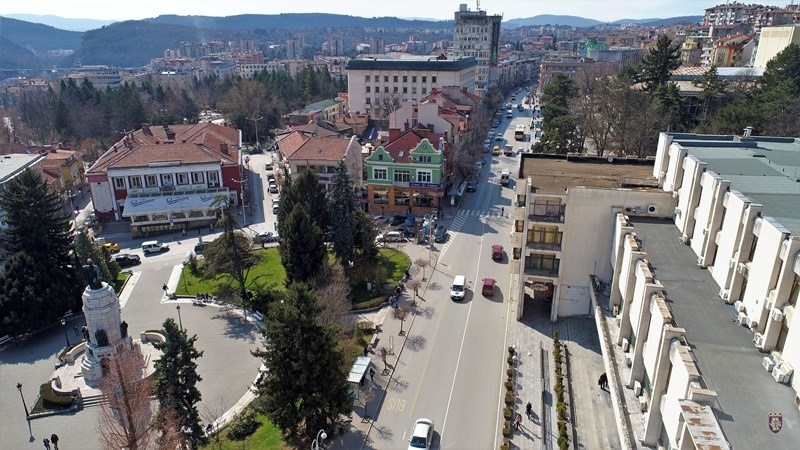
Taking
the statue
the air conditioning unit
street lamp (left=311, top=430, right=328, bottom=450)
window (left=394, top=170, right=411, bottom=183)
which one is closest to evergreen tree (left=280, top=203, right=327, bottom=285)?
the statue

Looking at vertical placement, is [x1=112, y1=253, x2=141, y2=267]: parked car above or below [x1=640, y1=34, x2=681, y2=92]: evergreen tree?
below

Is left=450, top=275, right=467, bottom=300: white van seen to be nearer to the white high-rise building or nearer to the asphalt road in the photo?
the asphalt road

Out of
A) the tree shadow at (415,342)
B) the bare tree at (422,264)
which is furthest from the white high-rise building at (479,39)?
the tree shadow at (415,342)

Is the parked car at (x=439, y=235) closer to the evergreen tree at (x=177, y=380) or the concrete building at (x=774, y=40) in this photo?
the evergreen tree at (x=177, y=380)

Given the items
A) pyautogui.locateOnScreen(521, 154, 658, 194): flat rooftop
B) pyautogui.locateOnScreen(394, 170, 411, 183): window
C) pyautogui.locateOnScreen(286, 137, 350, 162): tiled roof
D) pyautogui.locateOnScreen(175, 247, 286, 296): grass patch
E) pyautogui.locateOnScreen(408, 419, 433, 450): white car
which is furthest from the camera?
pyautogui.locateOnScreen(286, 137, 350, 162): tiled roof

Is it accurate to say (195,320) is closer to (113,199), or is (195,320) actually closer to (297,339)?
(297,339)

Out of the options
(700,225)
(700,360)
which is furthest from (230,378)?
(700,225)
